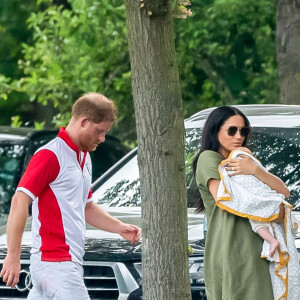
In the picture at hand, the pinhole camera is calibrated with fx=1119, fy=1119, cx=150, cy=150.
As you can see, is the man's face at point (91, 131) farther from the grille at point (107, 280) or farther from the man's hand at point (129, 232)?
the grille at point (107, 280)

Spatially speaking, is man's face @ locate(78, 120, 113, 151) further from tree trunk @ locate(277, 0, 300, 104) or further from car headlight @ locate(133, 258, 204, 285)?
tree trunk @ locate(277, 0, 300, 104)

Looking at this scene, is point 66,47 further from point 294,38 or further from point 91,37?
point 294,38

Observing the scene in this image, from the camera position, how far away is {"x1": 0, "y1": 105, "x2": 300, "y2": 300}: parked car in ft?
19.7

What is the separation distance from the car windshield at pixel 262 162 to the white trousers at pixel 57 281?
62.7 inches

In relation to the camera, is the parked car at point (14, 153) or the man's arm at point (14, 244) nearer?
the man's arm at point (14, 244)

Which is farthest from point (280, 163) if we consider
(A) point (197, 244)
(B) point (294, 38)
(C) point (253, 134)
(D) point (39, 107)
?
(D) point (39, 107)

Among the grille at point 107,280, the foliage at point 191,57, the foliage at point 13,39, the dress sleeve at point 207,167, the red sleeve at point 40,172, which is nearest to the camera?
the red sleeve at point 40,172

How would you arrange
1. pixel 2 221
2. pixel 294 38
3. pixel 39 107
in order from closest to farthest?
pixel 2 221, pixel 294 38, pixel 39 107

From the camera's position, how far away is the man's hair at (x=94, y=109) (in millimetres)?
5523

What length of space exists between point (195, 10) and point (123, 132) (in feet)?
7.76

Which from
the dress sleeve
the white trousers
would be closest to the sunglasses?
the dress sleeve

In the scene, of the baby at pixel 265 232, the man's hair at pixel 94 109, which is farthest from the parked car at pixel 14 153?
the baby at pixel 265 232

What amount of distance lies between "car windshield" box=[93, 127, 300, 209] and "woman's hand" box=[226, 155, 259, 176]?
1078mm

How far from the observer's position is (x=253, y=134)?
279 inches
